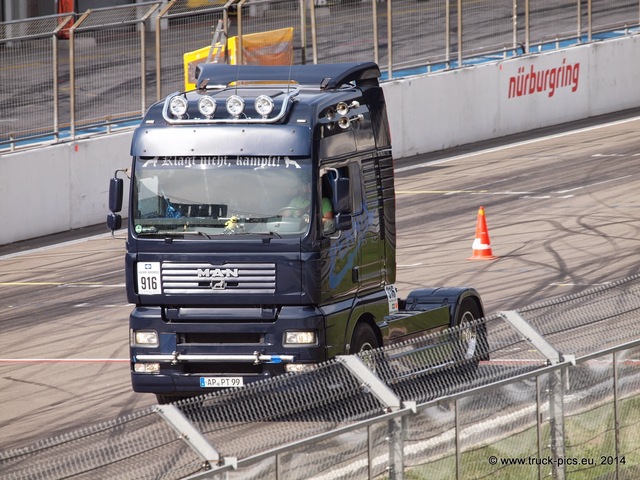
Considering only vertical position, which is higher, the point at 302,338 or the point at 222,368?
the point at 302,338

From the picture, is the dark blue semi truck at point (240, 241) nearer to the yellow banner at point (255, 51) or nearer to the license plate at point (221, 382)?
the license plate at point (221, 382)

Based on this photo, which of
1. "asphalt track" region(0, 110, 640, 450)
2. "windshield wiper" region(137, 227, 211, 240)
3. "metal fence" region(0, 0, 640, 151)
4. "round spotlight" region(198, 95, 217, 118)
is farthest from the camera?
"metal fence" region(0, 0, 640, 151)

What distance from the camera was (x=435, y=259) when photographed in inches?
758

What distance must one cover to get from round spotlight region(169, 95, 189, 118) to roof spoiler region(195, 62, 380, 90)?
1343mm

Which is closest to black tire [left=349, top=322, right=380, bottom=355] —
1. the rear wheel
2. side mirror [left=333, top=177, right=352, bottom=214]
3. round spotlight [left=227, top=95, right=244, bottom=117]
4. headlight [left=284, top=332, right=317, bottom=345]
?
the rear wheel

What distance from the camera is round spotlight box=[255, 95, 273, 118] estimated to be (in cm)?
1161

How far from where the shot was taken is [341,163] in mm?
11938

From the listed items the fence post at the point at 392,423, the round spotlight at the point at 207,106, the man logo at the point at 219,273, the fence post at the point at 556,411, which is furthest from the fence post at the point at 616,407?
the round spotlight at the point at 207,106

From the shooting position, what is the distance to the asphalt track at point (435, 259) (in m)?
13.3

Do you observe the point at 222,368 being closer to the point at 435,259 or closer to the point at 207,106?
the point at 207,106

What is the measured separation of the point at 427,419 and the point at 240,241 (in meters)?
4.48

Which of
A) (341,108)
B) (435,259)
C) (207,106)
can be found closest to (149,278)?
(207,106)

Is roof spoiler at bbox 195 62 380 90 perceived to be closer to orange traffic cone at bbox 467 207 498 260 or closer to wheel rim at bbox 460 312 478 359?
wheel rim at bbox 460 312 478 359

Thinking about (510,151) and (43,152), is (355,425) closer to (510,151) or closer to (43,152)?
(43,152)
